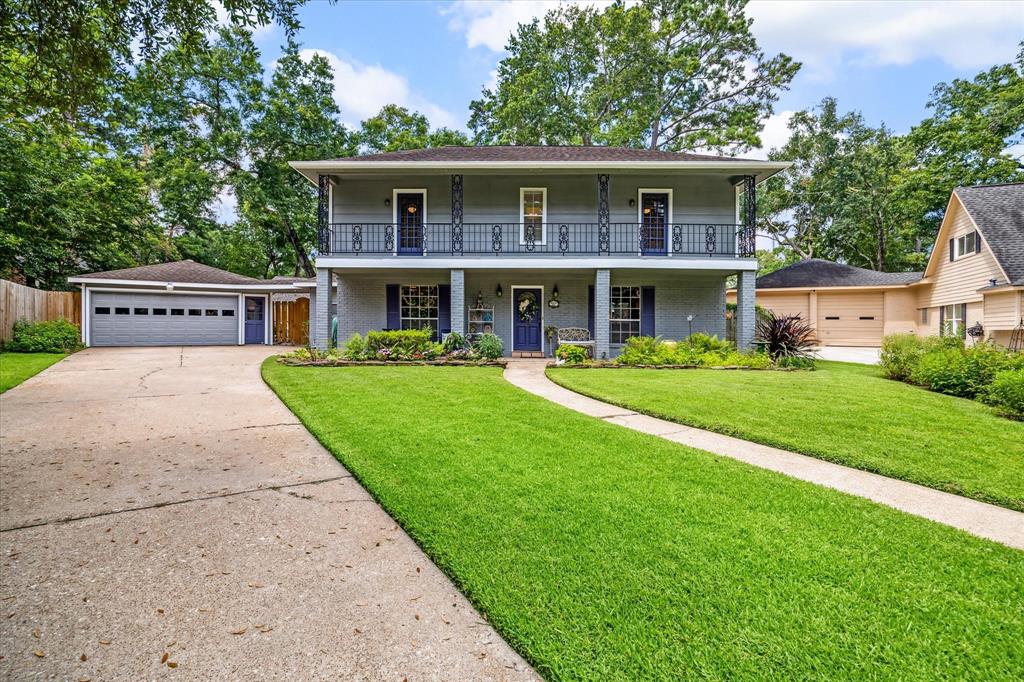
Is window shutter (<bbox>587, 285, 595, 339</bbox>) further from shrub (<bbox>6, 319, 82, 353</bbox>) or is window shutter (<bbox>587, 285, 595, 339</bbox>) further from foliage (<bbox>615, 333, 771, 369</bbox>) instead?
shrub (<bbox>6, 319, 82, 353</bbox>)

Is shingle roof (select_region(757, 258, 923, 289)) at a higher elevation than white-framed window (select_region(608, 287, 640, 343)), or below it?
higher

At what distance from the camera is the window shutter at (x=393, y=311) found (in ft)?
46.7

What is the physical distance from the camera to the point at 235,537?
2.79m

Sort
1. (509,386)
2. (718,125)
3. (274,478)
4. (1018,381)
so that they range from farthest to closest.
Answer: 1. (718,125)
2. (509,386)
3. (1018,381)
4. (274,478)

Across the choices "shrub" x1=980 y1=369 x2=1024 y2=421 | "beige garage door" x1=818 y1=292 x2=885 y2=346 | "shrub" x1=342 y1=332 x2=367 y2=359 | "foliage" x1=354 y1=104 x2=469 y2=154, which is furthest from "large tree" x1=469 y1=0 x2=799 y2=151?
"shrub" x1=980 y1=369 x2=1024 y2=421

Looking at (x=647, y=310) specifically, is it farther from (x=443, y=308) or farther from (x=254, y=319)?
(x=254, y=319)

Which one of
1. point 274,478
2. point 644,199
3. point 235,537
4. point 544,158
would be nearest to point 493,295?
point 544,158

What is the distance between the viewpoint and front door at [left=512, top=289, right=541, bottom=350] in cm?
1424

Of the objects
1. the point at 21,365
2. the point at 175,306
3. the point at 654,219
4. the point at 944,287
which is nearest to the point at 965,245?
the point at 944,287

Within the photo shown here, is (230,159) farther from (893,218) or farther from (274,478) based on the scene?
(893,218)

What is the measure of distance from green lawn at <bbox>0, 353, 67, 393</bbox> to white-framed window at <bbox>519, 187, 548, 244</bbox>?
11418mm

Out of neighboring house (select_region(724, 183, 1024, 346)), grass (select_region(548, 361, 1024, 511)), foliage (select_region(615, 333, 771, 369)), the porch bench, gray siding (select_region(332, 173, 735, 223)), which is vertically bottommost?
grass (select_region(548, 361, 1024, 511))

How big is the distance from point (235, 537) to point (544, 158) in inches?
516

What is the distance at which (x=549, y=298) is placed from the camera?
14242 mm
